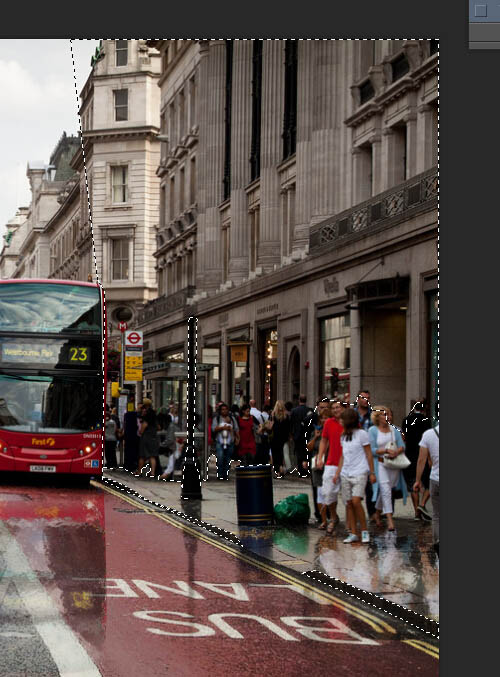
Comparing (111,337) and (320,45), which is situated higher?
(320,45)

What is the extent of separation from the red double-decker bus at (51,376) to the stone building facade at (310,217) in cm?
745

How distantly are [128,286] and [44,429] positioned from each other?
51.9m

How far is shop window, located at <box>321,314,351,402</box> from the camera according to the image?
34.8 meters

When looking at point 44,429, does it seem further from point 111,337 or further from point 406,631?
point 111,337

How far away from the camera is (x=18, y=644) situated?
9.40 metres

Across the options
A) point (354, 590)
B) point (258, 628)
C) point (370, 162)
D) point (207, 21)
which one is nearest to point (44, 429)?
point (370, 162)

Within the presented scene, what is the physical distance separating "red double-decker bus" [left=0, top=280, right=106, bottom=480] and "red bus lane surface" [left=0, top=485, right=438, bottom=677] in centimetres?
889

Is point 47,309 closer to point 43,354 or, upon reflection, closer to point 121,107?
point 43,354

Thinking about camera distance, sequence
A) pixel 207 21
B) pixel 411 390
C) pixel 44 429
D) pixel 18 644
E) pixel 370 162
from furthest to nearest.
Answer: pixel 370 162
pixel 411 390
pixel 44 429
pixel 18 644
pixel 207 21

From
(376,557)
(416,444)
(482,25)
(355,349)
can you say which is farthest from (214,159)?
(482,25)

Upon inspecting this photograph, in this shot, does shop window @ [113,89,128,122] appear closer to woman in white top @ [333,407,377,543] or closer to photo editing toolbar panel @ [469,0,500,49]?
woman in white top @ [333,407,377,543]

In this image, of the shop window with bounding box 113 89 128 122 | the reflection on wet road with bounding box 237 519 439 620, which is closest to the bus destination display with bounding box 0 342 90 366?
the reflection on wet road with bounding box 237 519 439 620

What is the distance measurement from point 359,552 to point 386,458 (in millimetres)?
2851

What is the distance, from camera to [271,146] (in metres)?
43.8
